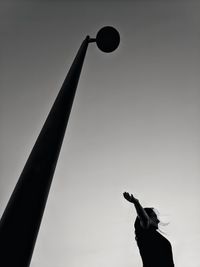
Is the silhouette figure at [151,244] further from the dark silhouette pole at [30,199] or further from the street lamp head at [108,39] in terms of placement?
the dark silhouette pole at [30,199]

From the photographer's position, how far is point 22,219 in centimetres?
16

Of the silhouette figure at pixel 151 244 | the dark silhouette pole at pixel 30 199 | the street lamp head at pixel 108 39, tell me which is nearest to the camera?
the dark silhouette pole at pixel 30 199

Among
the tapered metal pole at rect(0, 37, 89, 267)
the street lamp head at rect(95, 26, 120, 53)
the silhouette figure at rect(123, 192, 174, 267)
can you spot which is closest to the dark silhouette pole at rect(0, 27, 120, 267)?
the tapered metal pole at rect(0, 37, 89, 267)

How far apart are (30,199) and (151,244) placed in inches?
51.6

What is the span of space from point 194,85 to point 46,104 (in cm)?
103

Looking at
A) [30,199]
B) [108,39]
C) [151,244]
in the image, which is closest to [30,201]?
[30,199]

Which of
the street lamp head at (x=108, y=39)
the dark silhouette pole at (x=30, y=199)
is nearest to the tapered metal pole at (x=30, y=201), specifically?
the dark silhouette pole at (x=30, y=199)

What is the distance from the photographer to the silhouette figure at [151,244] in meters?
1.35

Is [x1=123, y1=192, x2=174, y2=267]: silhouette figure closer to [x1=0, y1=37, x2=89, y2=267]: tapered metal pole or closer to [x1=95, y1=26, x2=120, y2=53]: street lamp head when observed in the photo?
[x1=95, y1=26, x2=120, y2=53]: street lamp head

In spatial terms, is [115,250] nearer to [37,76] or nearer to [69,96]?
[37,76]

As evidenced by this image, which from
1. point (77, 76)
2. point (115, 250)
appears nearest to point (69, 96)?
point (77, 76)

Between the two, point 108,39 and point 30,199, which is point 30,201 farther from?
point 108,39

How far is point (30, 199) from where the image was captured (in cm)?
16

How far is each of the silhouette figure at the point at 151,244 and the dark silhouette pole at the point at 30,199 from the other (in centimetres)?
115
